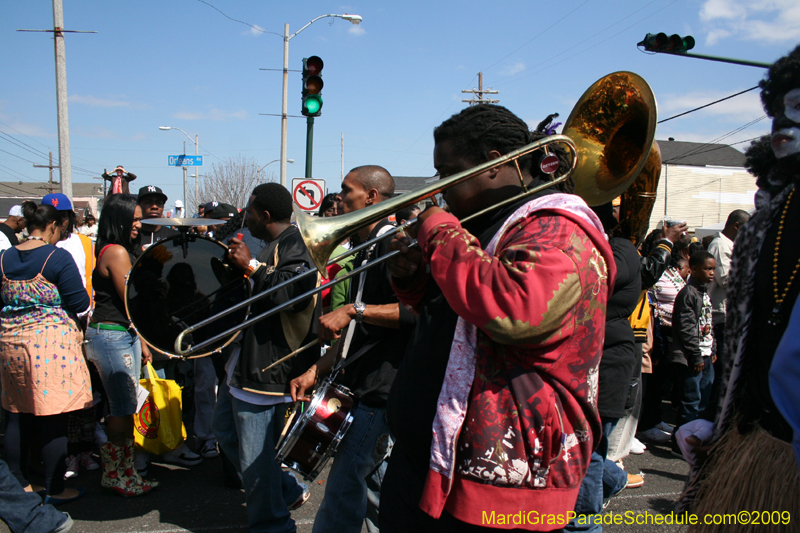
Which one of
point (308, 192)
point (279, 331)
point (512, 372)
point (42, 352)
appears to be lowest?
point (42, 352)

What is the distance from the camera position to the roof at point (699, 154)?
37.4 meters

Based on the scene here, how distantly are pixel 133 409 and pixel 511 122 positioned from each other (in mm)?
3269

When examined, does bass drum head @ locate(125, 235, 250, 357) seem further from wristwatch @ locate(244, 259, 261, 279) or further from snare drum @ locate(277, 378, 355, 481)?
snare drum @ locate(277, 378, 355, 481)

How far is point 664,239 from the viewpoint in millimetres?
4305

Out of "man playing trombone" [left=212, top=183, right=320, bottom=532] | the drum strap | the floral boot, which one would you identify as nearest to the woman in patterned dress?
the floral boot

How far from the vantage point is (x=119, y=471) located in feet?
12.6

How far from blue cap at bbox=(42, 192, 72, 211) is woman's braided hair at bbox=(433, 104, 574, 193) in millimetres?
3549

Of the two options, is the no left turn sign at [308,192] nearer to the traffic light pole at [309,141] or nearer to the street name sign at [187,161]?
the traffic light pole at [309,141]

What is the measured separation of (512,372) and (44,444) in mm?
3460

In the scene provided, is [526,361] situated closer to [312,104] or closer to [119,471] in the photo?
[119,471]

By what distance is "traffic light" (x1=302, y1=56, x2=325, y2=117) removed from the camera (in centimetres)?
729

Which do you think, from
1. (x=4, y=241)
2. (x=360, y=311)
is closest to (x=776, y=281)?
(x=360, y=311)

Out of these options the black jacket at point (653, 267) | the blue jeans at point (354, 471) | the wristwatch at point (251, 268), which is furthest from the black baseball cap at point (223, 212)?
the black jacket at point (653, 267)

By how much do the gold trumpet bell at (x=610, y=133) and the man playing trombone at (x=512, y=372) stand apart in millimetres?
1051
